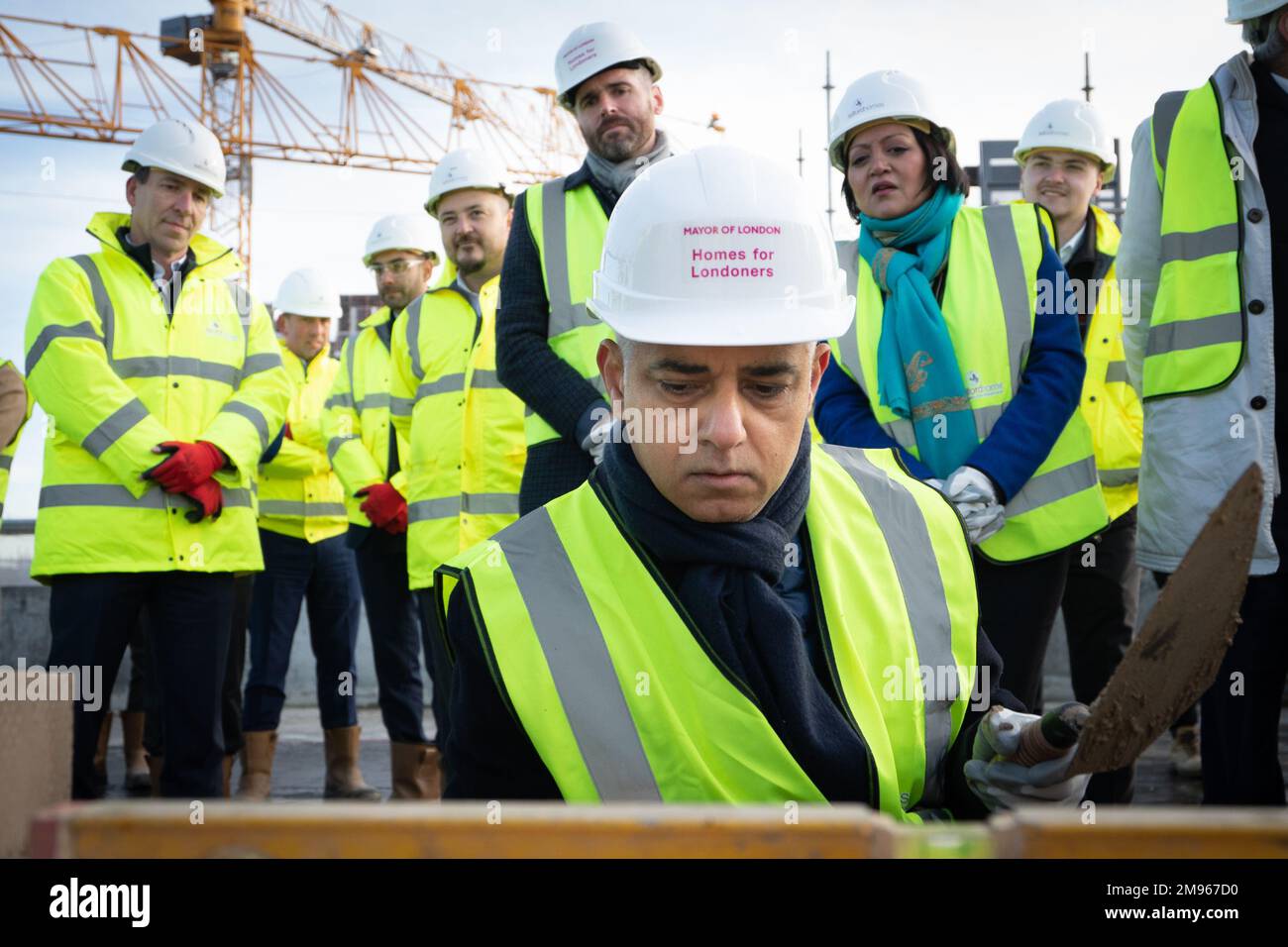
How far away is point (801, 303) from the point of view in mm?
1934

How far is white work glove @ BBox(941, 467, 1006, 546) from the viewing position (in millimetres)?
3342

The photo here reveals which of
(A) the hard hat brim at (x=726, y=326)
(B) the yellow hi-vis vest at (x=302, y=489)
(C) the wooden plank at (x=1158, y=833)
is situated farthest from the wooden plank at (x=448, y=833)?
(B) the yellow hi-vis vest at (x=302, y=489)

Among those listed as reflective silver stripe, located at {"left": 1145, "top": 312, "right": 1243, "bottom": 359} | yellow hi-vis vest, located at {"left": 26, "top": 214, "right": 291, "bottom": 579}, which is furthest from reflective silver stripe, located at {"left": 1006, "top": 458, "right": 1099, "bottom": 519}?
yellow hi-vis vest, located at {"left": 26, "top": 214, "right": 291, "bottom": 579}

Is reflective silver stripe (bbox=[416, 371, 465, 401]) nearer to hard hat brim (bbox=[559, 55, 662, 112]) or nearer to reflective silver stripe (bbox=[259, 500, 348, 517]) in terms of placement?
reflective silver stripe (bbox=[259, 500, 348, 517])

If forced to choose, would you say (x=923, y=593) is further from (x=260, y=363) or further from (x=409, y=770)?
(x=409, y=770)

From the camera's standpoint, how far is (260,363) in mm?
5094

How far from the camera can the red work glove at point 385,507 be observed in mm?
5969

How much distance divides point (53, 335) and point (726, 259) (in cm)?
342

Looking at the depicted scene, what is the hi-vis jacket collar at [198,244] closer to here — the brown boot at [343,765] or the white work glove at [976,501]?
the brown boot at [343,765]

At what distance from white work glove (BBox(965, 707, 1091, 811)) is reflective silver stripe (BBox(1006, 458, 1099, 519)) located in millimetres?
1754

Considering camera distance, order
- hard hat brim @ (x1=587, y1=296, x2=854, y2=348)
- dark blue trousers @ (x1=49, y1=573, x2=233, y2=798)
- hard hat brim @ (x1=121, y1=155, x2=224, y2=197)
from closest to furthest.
→ hard hat brim @ (x1=587, y1=296, x2=854, y2=348) < dark blue trousers @ (x1=49, y1=573, x2=233, y2=798) < hard hat brim @ (x1=121, y1=155, x2=224, y2=197)

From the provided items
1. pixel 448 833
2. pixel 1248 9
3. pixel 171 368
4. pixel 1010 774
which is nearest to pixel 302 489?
pixel 171 368

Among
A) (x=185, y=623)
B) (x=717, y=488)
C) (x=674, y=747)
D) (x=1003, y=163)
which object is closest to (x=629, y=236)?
(x=717, y=488)

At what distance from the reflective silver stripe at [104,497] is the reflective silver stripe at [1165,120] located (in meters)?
3.35
